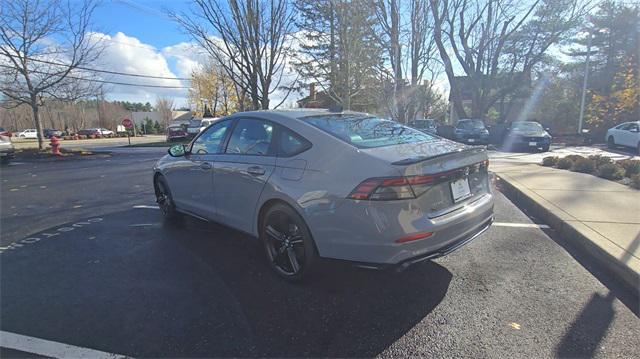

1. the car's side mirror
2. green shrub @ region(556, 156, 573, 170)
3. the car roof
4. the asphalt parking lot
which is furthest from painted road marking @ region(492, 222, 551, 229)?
green shrub @ region(556, 156, 573, 170)

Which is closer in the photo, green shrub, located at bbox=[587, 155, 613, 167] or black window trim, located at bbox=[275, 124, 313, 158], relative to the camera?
black window trim, located at bbox=[275, 124, 313, 158]

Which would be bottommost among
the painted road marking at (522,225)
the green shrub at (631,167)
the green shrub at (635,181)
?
the painted road marking at (522,225)

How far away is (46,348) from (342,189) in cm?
229

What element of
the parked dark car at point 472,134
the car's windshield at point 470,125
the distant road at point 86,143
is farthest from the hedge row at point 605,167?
the distant road at point 86,143

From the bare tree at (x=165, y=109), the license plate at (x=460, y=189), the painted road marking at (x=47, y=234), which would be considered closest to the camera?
the license plate at (x=460, y=189)

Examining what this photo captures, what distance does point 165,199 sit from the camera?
512 cm

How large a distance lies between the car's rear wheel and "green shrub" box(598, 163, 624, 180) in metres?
8.57

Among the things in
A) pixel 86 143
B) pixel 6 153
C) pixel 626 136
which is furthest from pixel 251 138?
pixel 86 143

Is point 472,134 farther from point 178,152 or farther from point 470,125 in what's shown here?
point 178,152

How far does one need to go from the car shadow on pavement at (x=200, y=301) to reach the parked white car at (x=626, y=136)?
1860 centimetres

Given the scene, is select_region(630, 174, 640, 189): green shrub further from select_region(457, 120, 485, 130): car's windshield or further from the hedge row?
select_region(457, 120, 485, 130): car's windshield

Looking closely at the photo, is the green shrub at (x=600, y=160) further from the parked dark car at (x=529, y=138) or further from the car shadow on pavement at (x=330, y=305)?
the parked dark car at (x=529, y=138)

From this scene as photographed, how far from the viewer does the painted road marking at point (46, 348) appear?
7.27 feet

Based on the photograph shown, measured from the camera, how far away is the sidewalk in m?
3.34
